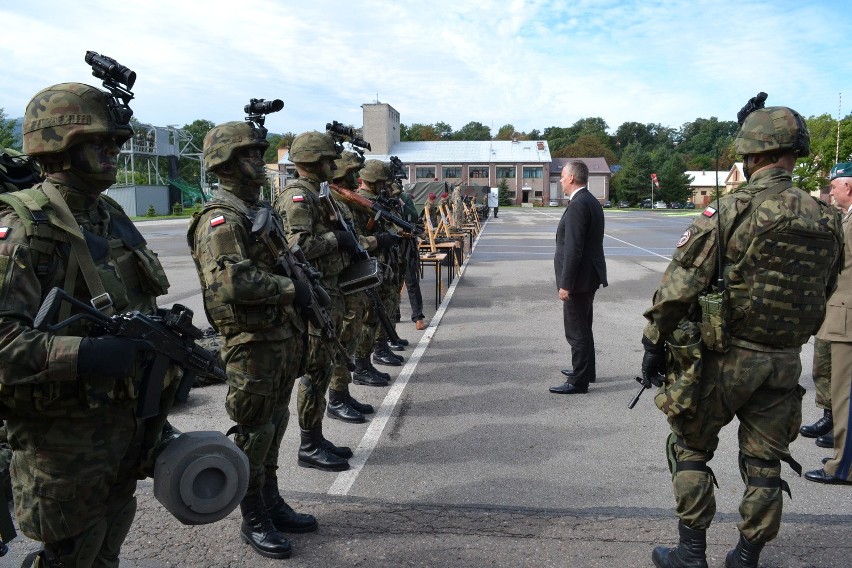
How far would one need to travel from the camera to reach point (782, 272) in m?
2.97

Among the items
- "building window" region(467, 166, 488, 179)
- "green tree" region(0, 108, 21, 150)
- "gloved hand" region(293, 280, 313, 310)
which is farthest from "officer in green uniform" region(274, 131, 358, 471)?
"building window" region(467, 166, 488, 179)

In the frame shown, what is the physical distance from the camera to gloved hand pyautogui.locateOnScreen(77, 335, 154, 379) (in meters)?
2.01

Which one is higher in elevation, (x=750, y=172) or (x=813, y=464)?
(x=750, y=172)

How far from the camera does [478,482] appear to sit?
13.8 feet

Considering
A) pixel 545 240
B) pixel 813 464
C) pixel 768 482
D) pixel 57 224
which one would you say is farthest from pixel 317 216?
pixel 545 240

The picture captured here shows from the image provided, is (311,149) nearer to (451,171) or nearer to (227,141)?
(227,141)

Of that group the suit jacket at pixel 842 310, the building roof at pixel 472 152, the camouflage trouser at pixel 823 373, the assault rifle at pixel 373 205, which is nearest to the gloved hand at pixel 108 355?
the assault rifle at pixel 373 205

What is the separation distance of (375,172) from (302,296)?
395 centimetres

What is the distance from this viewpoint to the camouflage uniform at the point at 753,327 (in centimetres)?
298

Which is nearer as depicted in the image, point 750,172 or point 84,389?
point 84,389

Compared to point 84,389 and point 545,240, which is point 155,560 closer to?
point 84,389

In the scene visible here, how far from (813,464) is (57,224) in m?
4.91

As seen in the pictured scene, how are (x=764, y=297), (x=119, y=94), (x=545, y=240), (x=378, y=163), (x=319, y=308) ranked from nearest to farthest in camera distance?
(x=119, y=94) < (x=764, y=297) < (x=319, y=308) < (x=378, y=163) < (x=545, y=240)

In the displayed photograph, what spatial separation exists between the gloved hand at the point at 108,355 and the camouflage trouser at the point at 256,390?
1.21m
